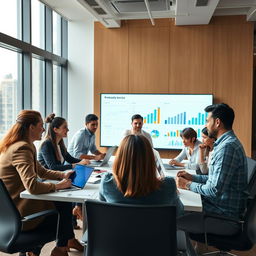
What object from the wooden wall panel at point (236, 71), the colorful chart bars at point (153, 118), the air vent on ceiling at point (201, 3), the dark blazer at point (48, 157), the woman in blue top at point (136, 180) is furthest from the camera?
the colorful chart bars at point (153, 118)

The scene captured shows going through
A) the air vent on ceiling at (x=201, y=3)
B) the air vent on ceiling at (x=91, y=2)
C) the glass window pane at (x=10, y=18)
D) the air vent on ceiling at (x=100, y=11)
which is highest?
the air vent on ceiling at (x=91, y=2)

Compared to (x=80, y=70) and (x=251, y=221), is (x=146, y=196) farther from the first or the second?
(x=80, y=70)

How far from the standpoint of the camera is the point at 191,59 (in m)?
5.36

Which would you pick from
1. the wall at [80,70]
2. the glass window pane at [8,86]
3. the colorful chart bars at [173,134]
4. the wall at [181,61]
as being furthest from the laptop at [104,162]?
the wall at [80,70]

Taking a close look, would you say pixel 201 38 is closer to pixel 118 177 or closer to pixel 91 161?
pixel 91 161

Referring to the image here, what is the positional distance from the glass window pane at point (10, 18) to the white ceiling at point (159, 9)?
0.71 meters

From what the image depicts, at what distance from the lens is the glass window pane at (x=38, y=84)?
4969 millimetres

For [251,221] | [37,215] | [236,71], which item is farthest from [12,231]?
[236,71]

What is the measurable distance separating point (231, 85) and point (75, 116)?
3.02 m

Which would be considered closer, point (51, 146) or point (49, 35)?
point (51, 146)

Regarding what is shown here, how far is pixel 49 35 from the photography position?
17.7 ft

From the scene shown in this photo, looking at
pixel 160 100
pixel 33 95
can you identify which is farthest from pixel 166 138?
pixel 33 95

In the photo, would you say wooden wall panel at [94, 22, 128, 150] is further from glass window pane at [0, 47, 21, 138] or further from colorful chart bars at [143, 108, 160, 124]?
glass window pane at [0, 47, 21, 138]

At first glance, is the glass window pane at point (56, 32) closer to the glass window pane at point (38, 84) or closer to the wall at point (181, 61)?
the glass window pane at point (38, 84)
